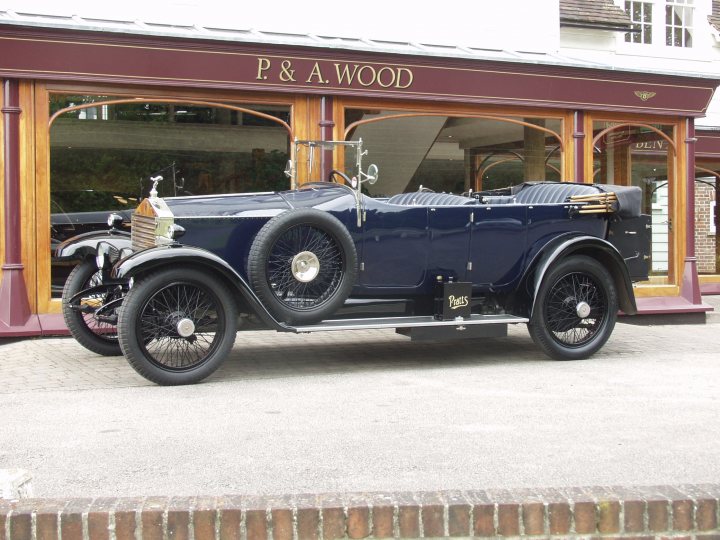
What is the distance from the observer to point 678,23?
16.7m

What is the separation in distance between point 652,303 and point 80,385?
23.9ft

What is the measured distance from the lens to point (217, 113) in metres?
9.94

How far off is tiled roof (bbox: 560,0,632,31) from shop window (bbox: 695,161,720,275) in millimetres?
3044

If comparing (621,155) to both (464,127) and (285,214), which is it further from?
(285,214)

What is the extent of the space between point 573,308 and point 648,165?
5243 millimetres

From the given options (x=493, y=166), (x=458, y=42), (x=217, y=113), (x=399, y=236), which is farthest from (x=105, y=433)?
(x=458, y=42)

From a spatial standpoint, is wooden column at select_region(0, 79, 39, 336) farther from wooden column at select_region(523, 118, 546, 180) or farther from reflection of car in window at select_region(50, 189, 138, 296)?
wooden column at select_region(523, 118, 546, 180)

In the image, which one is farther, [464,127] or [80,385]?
[464,127]

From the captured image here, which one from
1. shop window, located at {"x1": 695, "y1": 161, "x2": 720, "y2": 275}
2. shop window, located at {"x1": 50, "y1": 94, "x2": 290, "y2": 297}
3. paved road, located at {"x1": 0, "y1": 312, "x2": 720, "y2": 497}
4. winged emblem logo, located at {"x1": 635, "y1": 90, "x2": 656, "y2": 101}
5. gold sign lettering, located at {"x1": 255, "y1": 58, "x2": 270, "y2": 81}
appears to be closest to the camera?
paved road, located at {"x1": 0, "y1": 312, "x2": 720, "y2": 497}

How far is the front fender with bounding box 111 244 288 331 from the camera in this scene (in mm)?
6430

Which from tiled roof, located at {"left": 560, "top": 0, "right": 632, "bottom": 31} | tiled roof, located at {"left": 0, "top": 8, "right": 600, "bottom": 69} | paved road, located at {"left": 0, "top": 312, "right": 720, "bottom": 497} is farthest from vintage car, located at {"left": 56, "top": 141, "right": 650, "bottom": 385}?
tiled roof, located at {"left": 560, "top": 0, "right": 632, "bottom": 31}

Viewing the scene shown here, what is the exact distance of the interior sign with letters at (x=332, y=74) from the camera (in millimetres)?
9820

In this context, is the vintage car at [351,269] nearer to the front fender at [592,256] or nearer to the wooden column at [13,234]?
the front fender at [592,256]

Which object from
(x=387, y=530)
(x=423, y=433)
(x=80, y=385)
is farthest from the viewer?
(x=80, y=385)
